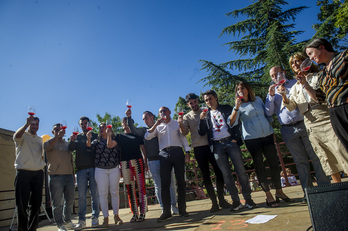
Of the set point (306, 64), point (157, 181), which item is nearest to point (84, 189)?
point (157, 181)

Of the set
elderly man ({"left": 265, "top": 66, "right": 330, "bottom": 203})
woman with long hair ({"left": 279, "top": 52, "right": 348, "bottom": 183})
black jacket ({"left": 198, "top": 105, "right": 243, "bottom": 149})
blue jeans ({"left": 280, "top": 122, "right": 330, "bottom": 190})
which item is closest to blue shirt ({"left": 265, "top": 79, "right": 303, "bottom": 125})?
elderly man ({"left": 265, "top": 66, "right": 330, "bottom": 203})

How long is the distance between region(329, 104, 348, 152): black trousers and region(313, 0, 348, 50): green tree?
12089 millimetres

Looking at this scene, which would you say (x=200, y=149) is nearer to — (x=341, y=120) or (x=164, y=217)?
(x=164, y=217)

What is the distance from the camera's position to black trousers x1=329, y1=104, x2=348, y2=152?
1930mm

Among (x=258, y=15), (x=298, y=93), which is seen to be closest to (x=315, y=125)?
(x=298, y=93)

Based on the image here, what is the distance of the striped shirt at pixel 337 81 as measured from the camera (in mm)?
1964

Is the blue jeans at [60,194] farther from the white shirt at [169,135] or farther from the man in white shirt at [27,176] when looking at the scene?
the white shirt at [169,135]

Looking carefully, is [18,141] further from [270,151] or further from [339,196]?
[339,196]

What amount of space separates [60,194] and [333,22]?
53.7 feet

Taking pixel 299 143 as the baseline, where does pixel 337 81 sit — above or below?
above

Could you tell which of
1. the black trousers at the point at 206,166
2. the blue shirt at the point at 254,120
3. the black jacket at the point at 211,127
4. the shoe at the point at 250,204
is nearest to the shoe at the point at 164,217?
the black trousers at the point at 206,166

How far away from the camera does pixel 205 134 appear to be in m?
3.83

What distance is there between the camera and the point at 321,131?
2465 millimetres

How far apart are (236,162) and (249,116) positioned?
0.72m
